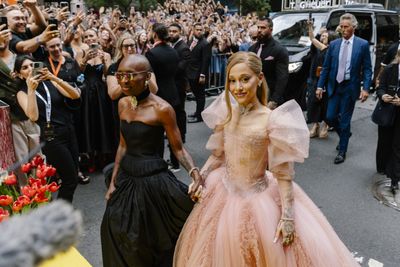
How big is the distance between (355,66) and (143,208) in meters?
3.99

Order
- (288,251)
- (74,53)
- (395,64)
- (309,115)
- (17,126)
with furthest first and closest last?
(309,115) < (74,53) < (395,64) < (17,126) < (288,251)

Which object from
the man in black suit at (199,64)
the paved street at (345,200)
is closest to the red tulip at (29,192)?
the paved street at (345,200)

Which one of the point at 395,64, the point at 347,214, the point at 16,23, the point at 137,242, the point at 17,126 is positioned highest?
the point at 16,23

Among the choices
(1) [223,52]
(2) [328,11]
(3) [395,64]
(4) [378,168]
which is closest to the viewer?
(3) [395,64]

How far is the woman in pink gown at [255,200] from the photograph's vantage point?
224 cm

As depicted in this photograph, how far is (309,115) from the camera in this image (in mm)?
6902

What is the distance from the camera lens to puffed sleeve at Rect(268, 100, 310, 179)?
2201 millimetres

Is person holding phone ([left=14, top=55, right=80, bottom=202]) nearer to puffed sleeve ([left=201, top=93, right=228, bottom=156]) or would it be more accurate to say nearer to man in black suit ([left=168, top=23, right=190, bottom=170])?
puffed sleeve ([left=201, top=93, right=228, bottom=156])

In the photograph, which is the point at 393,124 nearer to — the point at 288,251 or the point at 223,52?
the point at 288,251

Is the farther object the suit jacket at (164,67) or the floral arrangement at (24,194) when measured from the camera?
the suit jacket at (164,67)

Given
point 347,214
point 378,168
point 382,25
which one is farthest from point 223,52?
point 347,214

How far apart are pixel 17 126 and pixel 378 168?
4276mm

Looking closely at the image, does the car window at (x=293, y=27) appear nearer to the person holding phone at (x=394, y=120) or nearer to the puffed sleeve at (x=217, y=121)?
the person holding phone at (x=394, y=120)

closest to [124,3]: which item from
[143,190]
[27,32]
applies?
[27,32]
